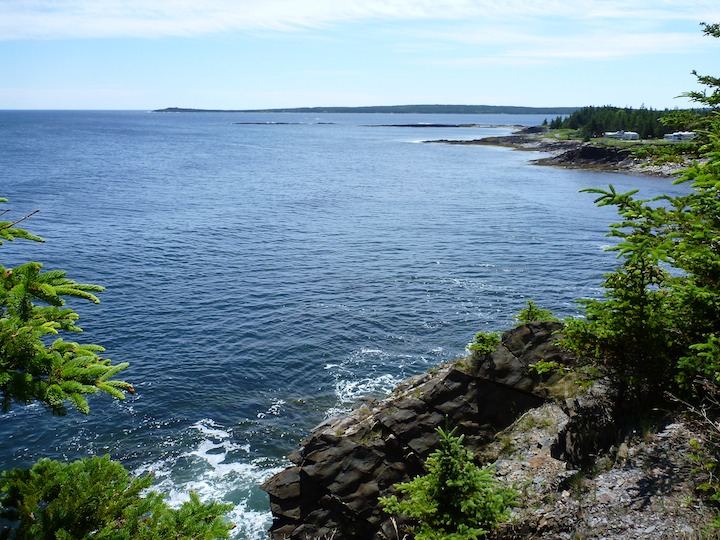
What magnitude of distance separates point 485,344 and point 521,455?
5.51 metres

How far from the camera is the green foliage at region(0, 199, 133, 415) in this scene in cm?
705

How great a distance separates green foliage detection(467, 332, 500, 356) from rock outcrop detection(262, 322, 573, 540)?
25cm

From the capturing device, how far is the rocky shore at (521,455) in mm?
12632

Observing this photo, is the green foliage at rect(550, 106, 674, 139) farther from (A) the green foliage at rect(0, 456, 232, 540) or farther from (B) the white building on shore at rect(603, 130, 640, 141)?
(A) the green foliage at rect(0, 456, 232, 540)

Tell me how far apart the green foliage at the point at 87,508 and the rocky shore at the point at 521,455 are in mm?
7452

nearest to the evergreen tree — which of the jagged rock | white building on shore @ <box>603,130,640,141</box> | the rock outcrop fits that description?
the jagged rock

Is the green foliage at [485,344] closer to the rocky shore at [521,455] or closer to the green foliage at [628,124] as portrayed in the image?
the rocky shore at [521,455]

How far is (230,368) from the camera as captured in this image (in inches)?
1288

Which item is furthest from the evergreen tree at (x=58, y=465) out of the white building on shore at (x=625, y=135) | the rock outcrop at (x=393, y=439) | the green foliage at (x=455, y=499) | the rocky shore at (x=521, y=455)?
the white building on shore at (x=625, y=135)

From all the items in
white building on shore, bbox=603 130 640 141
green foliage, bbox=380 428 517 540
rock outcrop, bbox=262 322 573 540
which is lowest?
rock outcrop, bbox=262 322 573 540

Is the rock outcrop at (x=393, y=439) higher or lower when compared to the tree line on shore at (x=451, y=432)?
lower

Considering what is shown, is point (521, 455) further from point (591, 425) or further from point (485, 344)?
point (485, 344)

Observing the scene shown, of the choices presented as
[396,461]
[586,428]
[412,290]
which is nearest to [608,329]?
[586,428]

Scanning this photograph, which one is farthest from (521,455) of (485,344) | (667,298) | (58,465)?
(58,465)
